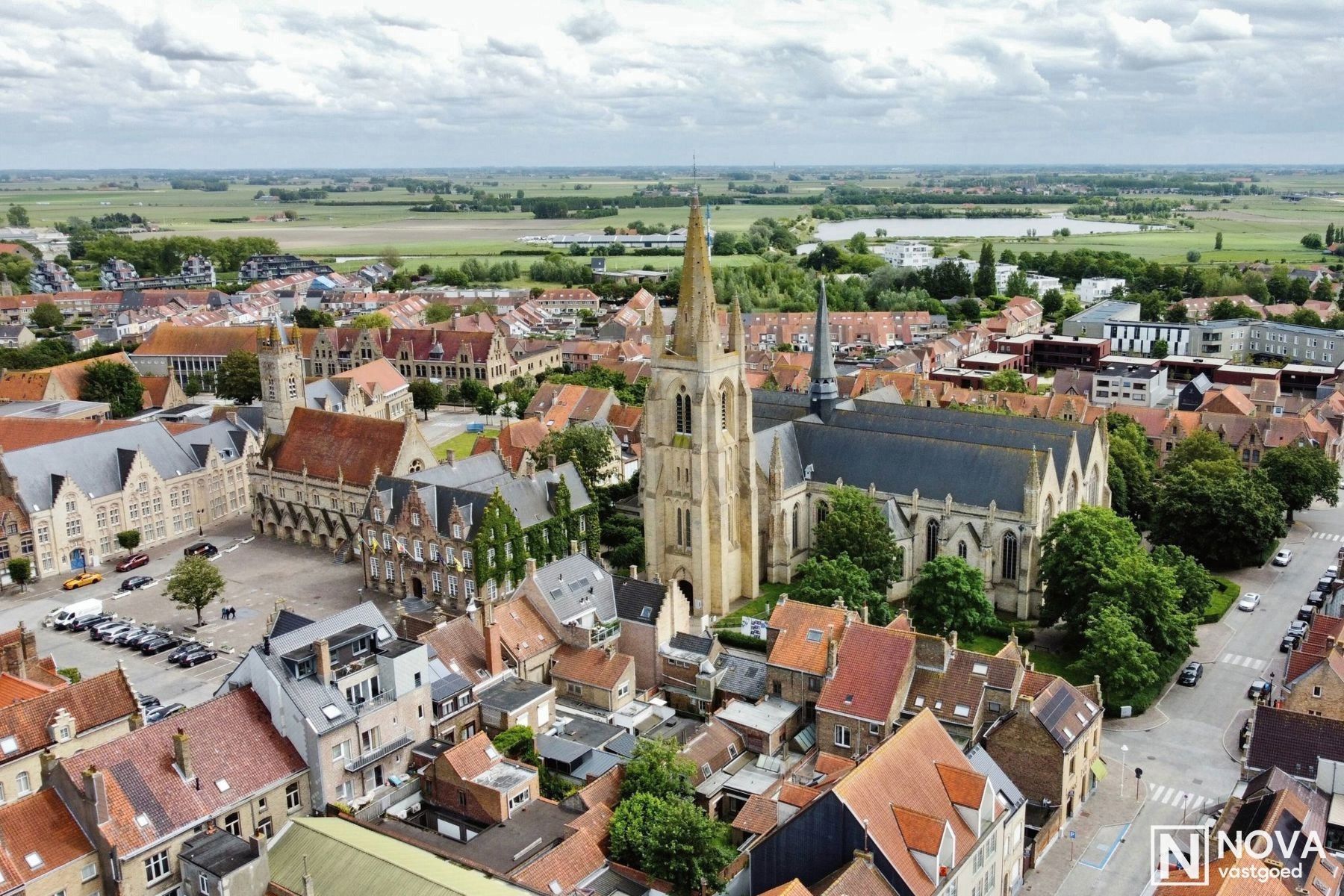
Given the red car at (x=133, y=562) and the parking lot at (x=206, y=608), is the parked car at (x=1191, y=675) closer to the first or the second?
the parking lot at (x=206, y=608)

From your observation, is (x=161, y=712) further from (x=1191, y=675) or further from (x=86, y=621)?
(x=1191, y=675)

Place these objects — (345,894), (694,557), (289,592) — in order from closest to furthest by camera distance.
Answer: (345,894)
(694,557)
(289,592)

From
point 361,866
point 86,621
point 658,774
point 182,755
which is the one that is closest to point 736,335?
point 658,774

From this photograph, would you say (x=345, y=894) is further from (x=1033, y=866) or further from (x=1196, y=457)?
(x=1196, y=457)

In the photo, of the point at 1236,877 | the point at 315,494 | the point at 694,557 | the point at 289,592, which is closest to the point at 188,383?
the point at 315,494

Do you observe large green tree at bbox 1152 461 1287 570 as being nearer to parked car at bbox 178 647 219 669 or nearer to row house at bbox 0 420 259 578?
parked car at bbox 178 647 219 669

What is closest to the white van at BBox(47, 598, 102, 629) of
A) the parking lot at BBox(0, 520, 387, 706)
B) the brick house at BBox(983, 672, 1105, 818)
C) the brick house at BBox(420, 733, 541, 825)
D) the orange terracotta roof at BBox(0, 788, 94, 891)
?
the parking lot at BBox(0, 520, 387, 706)
